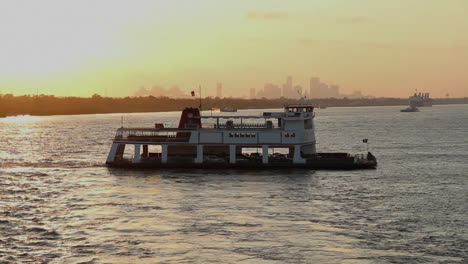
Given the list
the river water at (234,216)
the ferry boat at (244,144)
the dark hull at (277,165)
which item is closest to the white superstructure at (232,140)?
the ferry boat at (244,144)

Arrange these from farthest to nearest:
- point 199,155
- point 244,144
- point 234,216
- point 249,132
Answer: point 199,155, point 244,144, point 249,132, point 234,216

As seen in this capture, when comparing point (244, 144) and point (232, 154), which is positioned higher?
point (244, 144)

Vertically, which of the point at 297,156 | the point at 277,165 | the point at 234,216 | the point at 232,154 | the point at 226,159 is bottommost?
the point at 234,216

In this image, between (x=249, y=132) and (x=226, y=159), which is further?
(x=226, y=159)

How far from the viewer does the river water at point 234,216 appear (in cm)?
4078

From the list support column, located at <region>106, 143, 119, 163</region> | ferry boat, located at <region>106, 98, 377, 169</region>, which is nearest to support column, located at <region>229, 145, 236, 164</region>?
ferry boat, located at <region>106, 98, 377, 169</region>

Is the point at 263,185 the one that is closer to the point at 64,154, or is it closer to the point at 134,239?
the point at 134,239

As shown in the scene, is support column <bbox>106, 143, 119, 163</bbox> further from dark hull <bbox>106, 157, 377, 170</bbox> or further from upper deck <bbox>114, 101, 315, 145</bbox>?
dark hull <bbox>106, 157, 377, 170</bbox>

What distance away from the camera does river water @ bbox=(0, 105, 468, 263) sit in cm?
4078

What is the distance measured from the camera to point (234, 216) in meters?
51.7

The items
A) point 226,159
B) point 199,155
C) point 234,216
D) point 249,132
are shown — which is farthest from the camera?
point 226,159

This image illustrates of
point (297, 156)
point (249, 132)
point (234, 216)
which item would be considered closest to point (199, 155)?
point (249, 132)

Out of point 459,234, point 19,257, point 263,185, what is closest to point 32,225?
point 19,257

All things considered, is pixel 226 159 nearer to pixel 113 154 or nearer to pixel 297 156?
pixel 297 156
